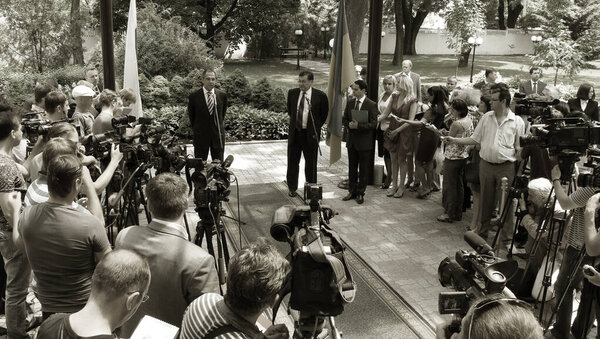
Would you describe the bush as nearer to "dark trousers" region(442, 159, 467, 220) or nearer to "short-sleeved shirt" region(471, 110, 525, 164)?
"dark trousers" region(442, 159, 467, 220)

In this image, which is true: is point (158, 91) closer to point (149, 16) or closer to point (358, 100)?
point (149, 16)

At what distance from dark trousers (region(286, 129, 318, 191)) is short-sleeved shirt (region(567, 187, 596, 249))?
4545 millimetres

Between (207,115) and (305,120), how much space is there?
4.93 feet

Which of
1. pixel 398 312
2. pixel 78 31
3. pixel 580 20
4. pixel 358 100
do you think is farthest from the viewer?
pixel 580 20

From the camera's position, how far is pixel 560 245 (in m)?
4.86

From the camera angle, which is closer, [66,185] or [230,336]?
[230,336]

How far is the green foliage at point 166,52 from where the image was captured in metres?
16.0

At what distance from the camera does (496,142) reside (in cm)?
654

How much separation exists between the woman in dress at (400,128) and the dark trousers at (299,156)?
3.82 feet

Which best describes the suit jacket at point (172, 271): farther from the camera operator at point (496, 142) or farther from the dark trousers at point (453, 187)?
the dark trousers at point (453, 187)

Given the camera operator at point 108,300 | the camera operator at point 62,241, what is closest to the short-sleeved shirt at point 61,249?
the camera operator at point 62,241

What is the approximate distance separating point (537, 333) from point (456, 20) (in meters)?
26.8

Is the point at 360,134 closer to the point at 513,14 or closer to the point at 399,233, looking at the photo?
the point at 399,233

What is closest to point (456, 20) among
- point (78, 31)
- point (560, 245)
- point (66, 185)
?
point (78, 31)
